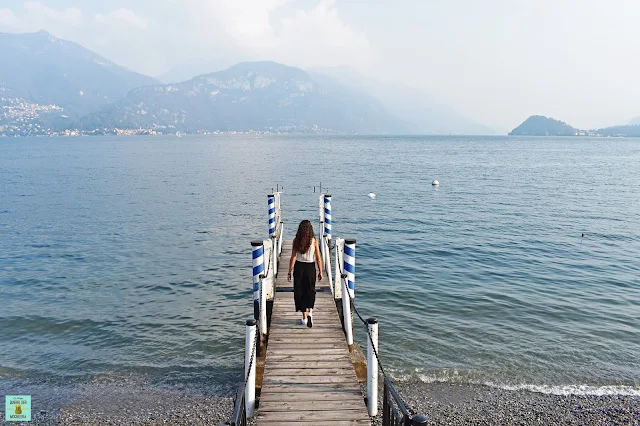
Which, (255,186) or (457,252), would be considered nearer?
(457,252)

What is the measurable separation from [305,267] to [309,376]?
272 cm

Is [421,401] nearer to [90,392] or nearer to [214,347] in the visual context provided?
[214,347]

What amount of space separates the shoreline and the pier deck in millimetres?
2132

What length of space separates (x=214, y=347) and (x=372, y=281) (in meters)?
9.00

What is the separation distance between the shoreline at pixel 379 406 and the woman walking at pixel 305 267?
2831 millimetres

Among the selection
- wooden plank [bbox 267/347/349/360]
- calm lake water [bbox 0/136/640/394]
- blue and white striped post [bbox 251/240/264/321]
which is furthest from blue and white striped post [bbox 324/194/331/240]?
wooden plank [bbox 267/347/349/360]

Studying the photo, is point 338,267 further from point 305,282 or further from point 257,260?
point 305,282

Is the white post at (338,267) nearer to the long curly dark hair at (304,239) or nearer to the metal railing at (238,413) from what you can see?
the long curly dark hair at (304,239)

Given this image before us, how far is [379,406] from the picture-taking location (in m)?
10.6

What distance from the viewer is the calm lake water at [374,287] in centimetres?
1409

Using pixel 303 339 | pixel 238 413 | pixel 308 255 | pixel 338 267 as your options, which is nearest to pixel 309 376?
pixel 303 339

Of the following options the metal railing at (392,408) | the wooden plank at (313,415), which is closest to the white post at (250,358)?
the wooden plank at (313,415)

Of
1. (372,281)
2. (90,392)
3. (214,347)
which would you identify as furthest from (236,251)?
(90,392)

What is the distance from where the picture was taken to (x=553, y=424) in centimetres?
1096
